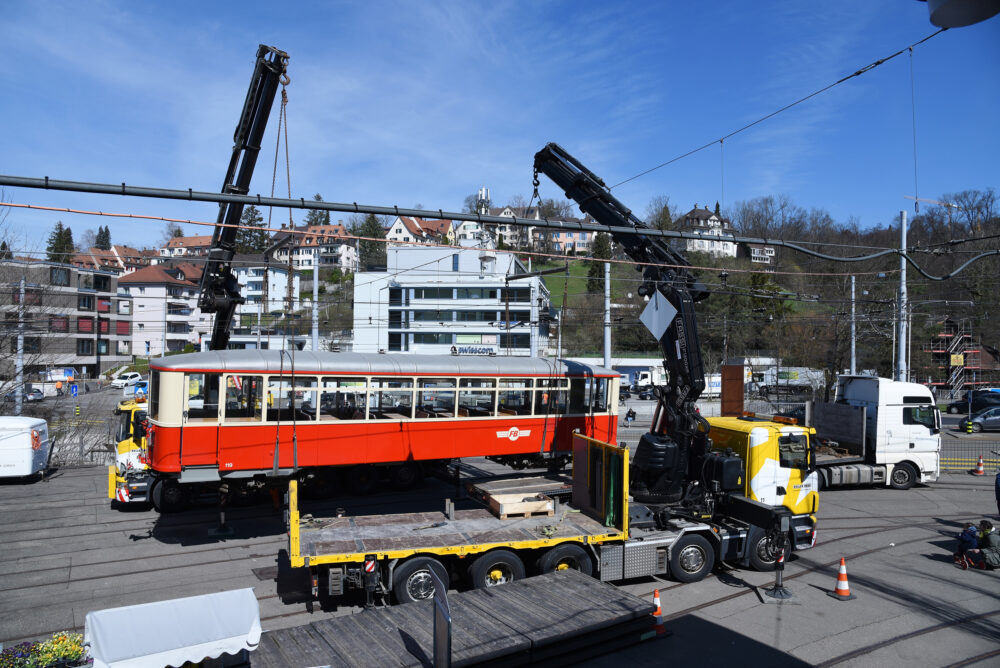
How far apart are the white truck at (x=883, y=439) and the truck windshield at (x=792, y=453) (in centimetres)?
652

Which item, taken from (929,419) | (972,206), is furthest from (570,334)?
(929,419)

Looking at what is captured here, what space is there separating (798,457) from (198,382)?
1229 centimetres

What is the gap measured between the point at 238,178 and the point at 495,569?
1117 centimetres

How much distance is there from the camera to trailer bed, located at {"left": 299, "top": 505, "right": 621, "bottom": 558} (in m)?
9.23

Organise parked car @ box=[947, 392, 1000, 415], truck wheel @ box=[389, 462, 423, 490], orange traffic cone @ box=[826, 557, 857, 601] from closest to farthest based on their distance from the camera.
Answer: orange traffic cone @ box=[826, 557, 857, 601] < truck wheel @ box=[389, 462, 423, 490] < parked car @ box=[947, 392, 1000, 415]

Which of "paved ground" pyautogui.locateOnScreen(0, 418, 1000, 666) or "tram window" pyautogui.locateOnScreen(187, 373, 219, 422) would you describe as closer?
"paved ground" pyautogui.locateOnScreen(0, 418, 1000, 666)

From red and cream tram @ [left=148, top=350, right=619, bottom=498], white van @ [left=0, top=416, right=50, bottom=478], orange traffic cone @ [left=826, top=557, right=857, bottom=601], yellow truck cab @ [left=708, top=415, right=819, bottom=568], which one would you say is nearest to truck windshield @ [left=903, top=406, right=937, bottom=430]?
yellow truck cab @ [left=708, top=415, right=819, bottom=568]

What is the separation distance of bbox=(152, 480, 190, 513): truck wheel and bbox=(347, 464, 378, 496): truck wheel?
4.03m

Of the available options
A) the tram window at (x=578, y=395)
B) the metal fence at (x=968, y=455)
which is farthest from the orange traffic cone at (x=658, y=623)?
the metal fence at (x=968, y=455)

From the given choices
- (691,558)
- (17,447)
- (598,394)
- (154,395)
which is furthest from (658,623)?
(17,447)

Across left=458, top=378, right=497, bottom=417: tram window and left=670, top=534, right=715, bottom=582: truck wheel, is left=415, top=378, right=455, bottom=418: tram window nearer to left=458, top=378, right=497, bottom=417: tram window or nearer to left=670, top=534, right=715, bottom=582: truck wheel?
left=458, top=378, right=497, bottom=417: tram window

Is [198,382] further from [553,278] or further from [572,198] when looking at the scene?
[553,278]

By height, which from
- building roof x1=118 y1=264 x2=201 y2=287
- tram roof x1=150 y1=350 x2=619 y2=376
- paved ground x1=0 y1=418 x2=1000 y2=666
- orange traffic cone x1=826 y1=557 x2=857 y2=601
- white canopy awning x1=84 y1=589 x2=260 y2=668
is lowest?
paved ground x1=0 y1=418 x2=1000 y2=666

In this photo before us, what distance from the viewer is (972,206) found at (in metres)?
24.8
